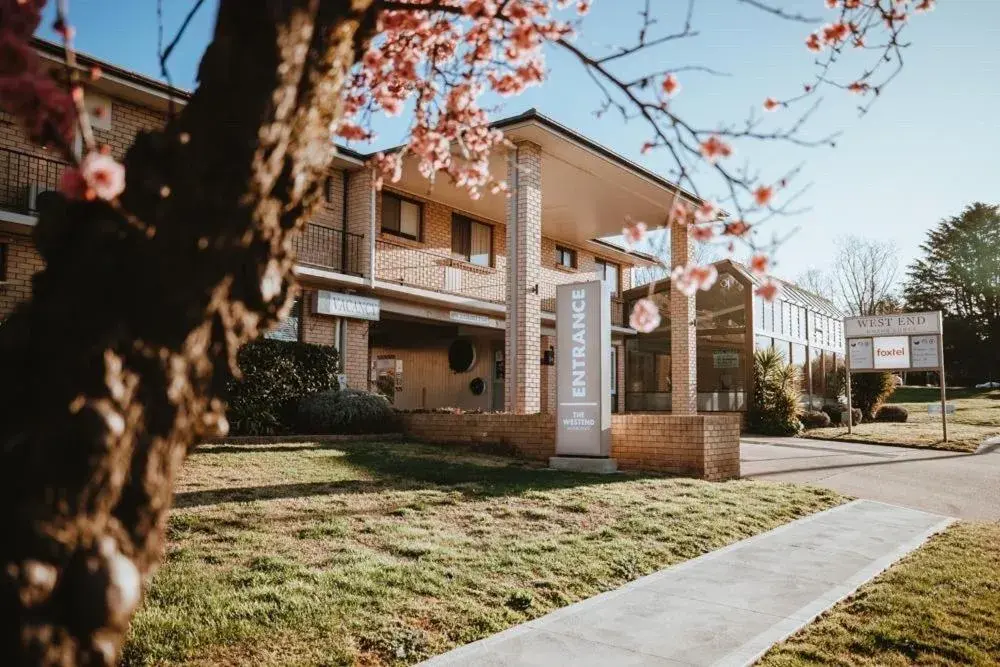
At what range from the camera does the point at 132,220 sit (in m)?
1.71

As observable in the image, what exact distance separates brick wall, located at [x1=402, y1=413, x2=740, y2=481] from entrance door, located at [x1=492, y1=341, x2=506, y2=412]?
40.0 feet

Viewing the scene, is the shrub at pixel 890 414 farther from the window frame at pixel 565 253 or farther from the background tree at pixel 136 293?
the background tree at pixel 136 293


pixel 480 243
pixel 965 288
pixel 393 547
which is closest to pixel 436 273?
pixel 480 243

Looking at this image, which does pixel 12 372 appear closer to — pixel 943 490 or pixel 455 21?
pixel 455 21

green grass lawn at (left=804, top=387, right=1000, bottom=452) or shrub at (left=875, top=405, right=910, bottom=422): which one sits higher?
shrub at (left=875, top=405, right=910, bottom=422)

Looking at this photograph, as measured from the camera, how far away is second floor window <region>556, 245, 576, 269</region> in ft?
82.5

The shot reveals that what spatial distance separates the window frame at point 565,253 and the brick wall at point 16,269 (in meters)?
15.7

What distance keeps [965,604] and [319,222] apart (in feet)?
49.1

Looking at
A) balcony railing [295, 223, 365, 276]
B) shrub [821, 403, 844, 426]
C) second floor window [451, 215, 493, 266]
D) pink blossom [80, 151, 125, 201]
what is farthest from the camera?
shrub [821, 403, 844, 426]

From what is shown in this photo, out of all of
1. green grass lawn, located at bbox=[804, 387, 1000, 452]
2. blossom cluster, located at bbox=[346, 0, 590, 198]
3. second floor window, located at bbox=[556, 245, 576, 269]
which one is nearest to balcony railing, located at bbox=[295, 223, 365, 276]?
second floor window, located at bbox=[556, 245, 576, 269]

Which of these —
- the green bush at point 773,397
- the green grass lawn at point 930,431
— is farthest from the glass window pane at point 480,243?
the green grass lawn at point 930,431

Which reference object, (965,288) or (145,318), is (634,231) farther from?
(965,288)

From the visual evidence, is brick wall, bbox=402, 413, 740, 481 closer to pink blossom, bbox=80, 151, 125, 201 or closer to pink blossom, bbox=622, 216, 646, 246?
pink blossom, bbox=622, 216, 646, 246

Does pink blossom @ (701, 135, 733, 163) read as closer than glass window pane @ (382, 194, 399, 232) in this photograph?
Yes
